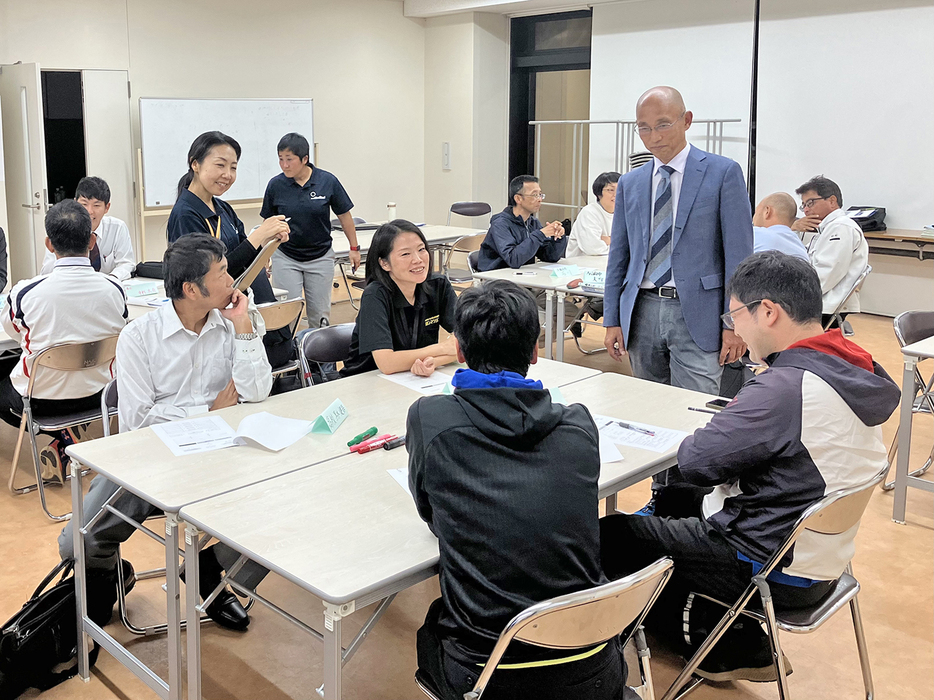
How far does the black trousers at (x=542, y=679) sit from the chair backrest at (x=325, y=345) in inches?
78.9

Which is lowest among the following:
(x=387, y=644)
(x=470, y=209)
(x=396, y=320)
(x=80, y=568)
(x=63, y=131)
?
(x=387, y=644)

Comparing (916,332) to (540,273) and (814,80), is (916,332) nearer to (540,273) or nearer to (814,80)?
(540,273)

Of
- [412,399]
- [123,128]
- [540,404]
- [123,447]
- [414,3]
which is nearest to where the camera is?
[540,404]

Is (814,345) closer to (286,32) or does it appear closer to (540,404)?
(540,404)

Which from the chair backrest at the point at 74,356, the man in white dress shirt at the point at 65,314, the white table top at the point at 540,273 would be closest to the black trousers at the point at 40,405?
the man in white dress shirt at the point at 65,314

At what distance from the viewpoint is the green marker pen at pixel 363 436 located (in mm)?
2494

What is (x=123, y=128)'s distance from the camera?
8094 mm

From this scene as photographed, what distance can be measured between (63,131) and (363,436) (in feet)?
20.9

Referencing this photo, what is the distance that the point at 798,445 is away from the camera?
6.85 ft

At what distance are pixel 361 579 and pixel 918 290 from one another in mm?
7108

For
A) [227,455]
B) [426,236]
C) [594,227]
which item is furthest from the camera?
[426,236]

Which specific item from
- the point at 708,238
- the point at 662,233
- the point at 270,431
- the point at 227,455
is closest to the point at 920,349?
the point at 708,238

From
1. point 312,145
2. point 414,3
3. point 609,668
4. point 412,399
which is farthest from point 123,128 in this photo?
point 609,668

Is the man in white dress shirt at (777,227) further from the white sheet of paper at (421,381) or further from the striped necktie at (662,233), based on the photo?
the white sheet of paper at (421,381)
